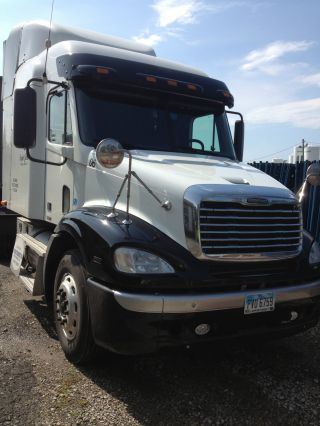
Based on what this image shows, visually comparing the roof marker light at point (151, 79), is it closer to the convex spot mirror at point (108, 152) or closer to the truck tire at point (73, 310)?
the convex spot mirror at point (108, 152)

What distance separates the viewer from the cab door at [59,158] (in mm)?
5141

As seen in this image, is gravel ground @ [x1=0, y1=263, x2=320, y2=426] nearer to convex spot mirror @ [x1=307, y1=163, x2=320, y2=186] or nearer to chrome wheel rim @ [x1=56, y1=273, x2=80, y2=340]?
chrome wheel rim @ [x1=56, y1=273, x2=80, y2=340]

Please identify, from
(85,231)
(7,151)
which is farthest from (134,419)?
(7,151)

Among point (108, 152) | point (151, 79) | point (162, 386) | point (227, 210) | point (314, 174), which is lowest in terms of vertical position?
point (162, 386)

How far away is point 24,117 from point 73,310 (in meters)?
2.11

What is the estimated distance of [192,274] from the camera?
365 cm

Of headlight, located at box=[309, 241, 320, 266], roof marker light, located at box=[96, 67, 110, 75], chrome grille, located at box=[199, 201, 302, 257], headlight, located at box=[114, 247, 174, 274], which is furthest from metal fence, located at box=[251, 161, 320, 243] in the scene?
headlight, located at box=[114, 247, 174, 274]

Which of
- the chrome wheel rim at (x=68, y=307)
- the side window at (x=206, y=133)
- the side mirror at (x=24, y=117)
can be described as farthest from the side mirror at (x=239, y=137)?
the chrome wheel rim at (x=68, y=307)

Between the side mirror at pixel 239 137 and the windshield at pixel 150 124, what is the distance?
490 mm

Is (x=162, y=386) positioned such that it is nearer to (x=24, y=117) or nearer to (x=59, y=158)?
(x=59, y=158)

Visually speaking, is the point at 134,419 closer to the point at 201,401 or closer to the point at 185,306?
the point at 201,401

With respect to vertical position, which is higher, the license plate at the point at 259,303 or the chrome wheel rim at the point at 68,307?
the license plate at the point at 259,303

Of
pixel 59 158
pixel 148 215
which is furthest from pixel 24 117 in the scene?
pixel 148 215

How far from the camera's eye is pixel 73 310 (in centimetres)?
423
